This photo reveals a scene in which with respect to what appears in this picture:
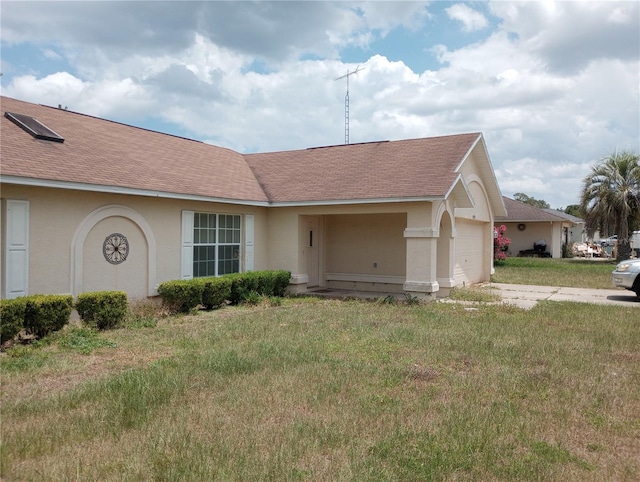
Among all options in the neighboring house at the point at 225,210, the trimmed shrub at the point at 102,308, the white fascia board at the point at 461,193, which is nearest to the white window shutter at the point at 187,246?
the neighboring house at the point at 225,210

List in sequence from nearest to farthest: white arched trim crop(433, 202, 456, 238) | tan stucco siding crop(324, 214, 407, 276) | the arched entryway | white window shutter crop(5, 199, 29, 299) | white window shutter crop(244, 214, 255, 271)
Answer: white window shutter crop(5, 199, 29, 299)
white arched trim crop(433, 202, 456, 238)
the arched entryway
white window shutter crop(244, 214, 255, 271)
tan stucco siding crop(324, 214, 407, 276)

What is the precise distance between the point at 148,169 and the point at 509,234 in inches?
1263

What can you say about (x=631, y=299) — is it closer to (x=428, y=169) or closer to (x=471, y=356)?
(x=428, y=169)

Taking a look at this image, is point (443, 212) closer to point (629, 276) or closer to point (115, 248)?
point (629, 276)

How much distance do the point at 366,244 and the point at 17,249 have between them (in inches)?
450

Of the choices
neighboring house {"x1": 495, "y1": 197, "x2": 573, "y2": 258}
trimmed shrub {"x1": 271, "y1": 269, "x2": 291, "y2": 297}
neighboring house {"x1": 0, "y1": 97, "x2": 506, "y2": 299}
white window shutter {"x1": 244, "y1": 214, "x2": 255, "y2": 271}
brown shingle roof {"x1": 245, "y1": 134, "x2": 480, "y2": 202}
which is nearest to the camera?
neighboring house {"x1": 0, "y1": 97, "x2": 506, "y2": 299}

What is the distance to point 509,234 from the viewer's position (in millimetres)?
38688

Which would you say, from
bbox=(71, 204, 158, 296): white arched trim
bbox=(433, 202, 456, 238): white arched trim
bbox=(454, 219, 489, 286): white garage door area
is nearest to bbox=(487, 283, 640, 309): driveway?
bbox=(454, 219, 489, 286): white garage door area

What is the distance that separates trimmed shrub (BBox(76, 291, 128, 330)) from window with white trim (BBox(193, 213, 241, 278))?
141 inches

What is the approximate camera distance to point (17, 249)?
962cm

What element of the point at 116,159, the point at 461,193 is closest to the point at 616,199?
the point at 461,193

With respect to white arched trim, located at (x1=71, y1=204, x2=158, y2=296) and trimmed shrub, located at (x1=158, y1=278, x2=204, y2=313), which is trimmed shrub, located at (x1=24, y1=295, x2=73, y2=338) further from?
trimmed shrub, located at (x1=158, y1=278, x2=204, y2=313)

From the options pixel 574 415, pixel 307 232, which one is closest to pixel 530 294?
pixel 307 232

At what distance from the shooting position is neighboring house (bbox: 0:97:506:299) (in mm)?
10289
